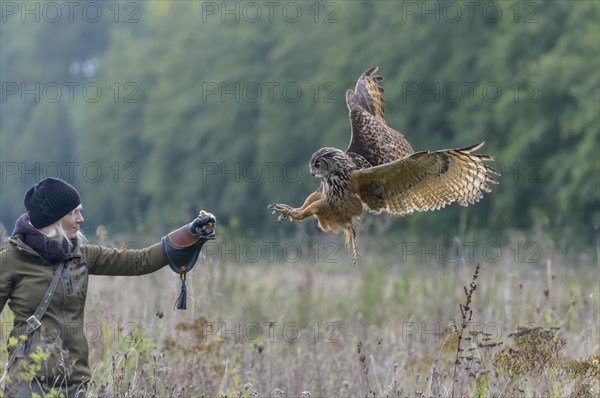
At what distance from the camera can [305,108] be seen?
33.7 meters

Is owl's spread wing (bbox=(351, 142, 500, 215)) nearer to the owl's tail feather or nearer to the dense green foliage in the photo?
the owl's tail feather

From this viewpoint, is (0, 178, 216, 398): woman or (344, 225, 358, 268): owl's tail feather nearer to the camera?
(0, 178, 216, 398): woman

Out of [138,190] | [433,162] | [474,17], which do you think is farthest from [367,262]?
[138,190]

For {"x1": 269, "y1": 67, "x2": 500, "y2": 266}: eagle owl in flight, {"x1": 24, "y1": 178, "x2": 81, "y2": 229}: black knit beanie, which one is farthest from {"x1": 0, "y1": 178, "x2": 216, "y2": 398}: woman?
{"x1": 269, "y1": 67, "x2": 500, "y2": 266}: eagle owl in flight

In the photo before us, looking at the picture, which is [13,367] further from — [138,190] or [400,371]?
[138,190]

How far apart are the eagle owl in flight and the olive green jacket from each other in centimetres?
107

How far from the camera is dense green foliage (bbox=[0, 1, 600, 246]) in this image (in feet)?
76.3

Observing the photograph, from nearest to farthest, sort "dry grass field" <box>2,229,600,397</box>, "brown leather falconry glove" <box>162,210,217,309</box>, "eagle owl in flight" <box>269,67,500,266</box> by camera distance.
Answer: "brown leather falconry glove" <box>162,210,217,309</box> → "eagle owl in flight" <box>269,67,500,266</box> → "dry grass field" <box>2,229,600,397</box>

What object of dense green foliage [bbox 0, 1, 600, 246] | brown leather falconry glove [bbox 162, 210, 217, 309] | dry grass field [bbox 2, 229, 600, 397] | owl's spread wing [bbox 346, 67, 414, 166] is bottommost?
dry grass field [bbox 2, 229, 600, 397]

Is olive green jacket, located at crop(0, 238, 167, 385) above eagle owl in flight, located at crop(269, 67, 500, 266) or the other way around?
the other way around

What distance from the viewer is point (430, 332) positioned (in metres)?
9.60

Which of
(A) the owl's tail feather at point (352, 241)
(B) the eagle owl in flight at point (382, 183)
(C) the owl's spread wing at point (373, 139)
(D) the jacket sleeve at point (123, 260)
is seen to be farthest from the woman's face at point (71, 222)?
(C) the owl's spread wing at point (373, 139)

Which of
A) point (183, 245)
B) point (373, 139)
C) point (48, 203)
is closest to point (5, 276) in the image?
point (48, 203)

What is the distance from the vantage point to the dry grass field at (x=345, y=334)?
617 cm
